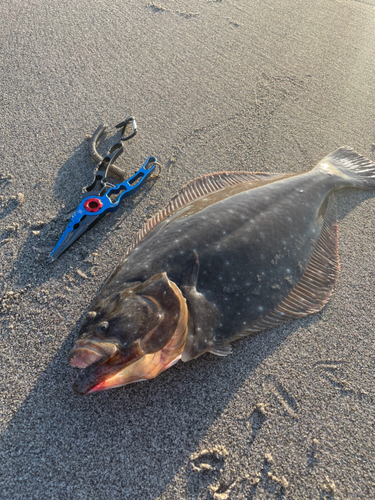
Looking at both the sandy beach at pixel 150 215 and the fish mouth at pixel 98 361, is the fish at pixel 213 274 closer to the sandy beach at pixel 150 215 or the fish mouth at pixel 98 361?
the fish mouth at pixel 98 361

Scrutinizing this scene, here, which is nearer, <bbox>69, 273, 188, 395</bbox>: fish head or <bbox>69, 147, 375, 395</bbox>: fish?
<bbox>69, 273, 188, 395</bbox>: fish head

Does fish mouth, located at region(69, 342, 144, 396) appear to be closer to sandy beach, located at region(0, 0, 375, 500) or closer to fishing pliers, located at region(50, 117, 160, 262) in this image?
sandy beach, located at region(0, 0, 375, 500)

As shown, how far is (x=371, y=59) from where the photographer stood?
452 centimetres

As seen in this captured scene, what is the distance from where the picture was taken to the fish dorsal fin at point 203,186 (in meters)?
2.63

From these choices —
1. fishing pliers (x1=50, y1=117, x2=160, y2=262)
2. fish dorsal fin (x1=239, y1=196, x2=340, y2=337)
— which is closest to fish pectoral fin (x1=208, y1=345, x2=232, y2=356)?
fish dorsal fin (x1=239, y1=196, x2=340, y2=337)

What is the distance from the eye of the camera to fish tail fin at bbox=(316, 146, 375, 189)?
3035 mm

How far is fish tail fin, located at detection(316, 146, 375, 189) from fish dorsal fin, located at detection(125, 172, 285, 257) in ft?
1.71

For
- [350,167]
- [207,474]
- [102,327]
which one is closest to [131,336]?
[102,327]

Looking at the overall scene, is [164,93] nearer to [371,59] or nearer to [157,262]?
[157,262]

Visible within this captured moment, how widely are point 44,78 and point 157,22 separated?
1895 millimetres

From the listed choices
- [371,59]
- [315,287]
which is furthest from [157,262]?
[371,59]

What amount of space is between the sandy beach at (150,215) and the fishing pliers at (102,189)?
0.33 feet

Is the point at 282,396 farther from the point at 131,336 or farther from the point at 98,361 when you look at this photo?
the point at 98,361

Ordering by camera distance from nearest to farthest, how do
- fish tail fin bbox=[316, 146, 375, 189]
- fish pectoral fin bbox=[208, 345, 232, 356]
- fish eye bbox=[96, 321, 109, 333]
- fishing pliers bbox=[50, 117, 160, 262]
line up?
fish eye bbox=[96, 321, 109, 333] < fish pectoral fin bbox=[208, 345, 232, 356] < fishing pliers bbox=[50, 117, 160, 262] < fish tail fin bbox=[316, 146, 375, 189]
